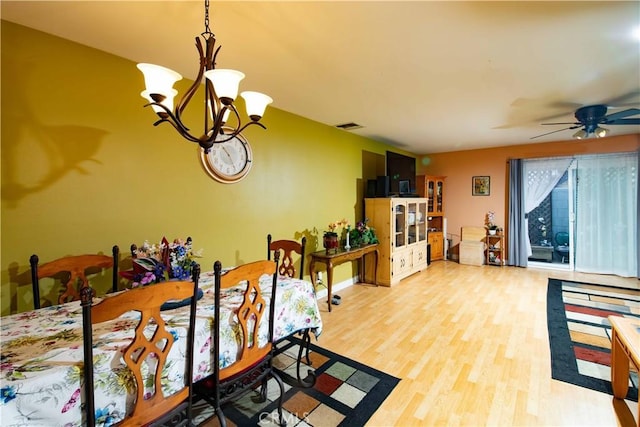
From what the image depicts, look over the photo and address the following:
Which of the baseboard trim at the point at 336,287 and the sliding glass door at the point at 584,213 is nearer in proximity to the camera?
the baseboard trim at the point at 336,287

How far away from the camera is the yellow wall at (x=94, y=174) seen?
1742 millimetres

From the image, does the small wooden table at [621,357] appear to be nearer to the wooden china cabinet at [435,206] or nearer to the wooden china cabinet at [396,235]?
the wooden china cabinet at [396,235]

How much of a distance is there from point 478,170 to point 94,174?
6520mm

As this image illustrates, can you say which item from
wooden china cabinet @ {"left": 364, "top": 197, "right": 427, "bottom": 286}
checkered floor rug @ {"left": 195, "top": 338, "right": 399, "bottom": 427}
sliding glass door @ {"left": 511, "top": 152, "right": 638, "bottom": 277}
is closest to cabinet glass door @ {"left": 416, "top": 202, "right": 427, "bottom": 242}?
wooden china cabinet @ {"left": 364, "top": 197, "right": 427, "bottom": 286}

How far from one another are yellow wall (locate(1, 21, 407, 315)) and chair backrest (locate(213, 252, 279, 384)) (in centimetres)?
126

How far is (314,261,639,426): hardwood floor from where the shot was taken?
5.88ft

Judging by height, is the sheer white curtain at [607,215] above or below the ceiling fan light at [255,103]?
below

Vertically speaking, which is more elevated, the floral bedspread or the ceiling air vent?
the ceiling air vent

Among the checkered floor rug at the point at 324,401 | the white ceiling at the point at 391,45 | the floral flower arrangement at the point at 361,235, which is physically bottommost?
the checkered floor rug at the point at 324,401

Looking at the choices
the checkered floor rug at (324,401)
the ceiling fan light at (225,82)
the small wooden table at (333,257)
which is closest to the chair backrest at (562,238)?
the small wooden table at (333,257)

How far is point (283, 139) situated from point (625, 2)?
282 cm

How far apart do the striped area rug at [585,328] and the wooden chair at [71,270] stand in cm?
340

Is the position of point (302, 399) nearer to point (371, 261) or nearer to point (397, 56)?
point (397, 56)

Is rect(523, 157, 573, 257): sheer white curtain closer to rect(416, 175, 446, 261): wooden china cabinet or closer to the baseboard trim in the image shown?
rect(416, 175, 446, 261): wooden china cabinet
